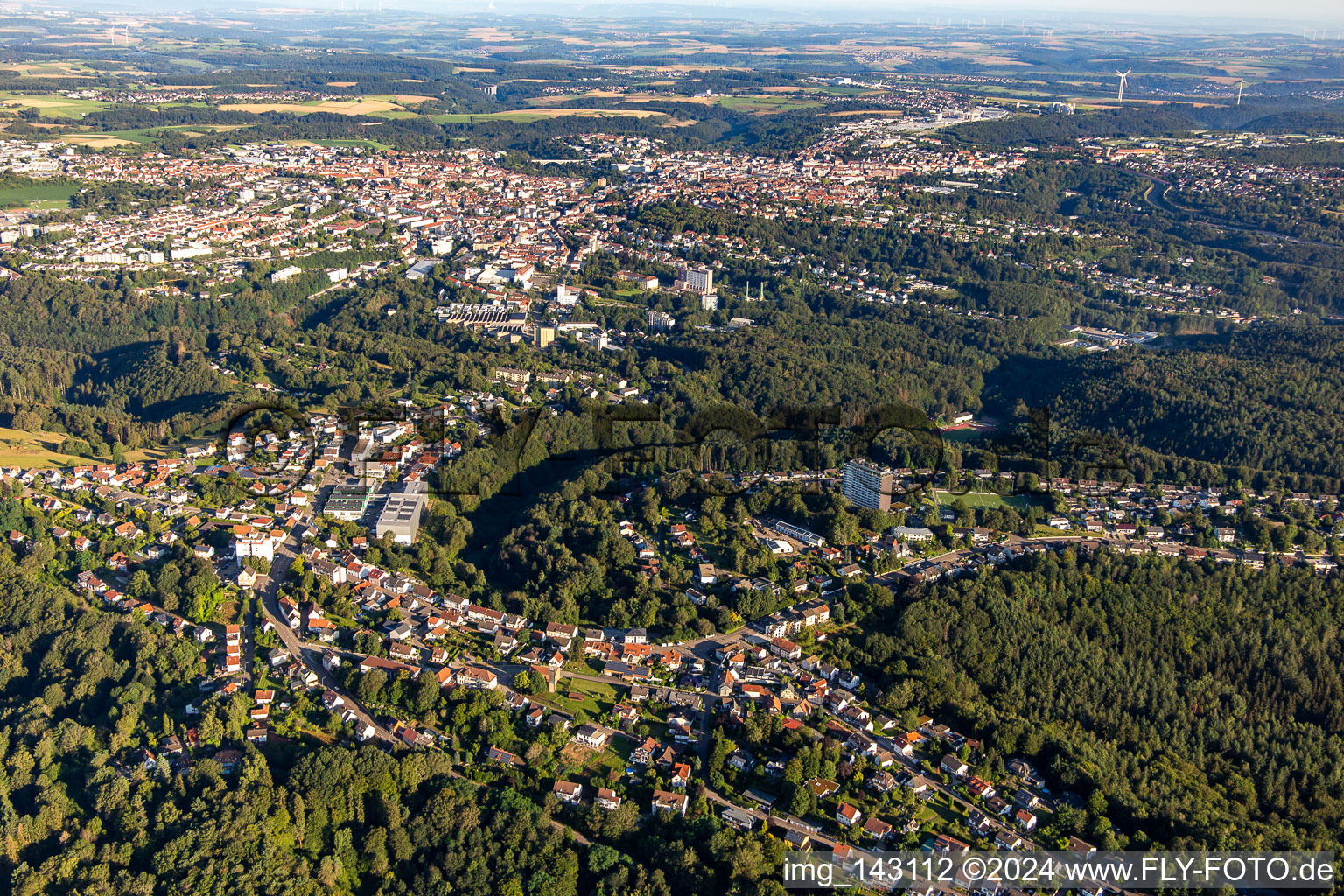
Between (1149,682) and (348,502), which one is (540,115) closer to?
(348,502)

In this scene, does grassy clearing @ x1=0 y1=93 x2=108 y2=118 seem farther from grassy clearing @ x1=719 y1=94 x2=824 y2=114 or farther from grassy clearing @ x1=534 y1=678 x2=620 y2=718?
grassy clearing @ x1=534 y1=678 x2=620 y2=718

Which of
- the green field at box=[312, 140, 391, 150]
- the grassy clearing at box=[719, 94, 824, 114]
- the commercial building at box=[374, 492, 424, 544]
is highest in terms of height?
the grassy clearing at box=[719, 94, 824, 114]

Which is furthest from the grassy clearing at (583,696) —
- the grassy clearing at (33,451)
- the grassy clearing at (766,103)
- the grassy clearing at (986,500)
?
the grassy clearing at (766,103)

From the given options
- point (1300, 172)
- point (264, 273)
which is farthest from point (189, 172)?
point (1300, 172)

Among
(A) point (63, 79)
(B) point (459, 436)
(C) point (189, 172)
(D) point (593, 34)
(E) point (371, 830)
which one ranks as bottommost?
(E) point (371, 830)

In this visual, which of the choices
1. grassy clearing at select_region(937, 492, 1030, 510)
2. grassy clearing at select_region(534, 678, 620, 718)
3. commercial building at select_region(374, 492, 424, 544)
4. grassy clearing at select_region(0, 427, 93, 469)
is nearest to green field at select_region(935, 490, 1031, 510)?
grassy clearing at select_region(937, 492, 1030, 510)

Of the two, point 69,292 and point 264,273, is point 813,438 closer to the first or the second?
point 264,273


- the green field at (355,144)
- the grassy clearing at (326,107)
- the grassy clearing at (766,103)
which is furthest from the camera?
the grassy clearing at (766,103)

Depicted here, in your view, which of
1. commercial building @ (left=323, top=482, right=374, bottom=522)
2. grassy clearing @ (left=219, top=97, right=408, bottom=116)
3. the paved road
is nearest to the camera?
the paved road

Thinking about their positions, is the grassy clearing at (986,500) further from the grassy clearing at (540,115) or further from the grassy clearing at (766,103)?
the grassy clearing at (766,103)
